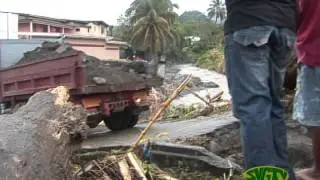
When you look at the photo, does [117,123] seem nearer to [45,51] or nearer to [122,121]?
[122,121]

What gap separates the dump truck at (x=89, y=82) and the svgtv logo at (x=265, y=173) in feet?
27.1

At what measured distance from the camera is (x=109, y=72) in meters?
11.4

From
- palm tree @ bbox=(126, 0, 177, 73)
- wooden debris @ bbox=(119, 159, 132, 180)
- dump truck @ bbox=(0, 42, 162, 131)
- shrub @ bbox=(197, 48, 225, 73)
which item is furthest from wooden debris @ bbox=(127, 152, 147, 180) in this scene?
palm tree @ bbox=(126, 0, 177, 73)

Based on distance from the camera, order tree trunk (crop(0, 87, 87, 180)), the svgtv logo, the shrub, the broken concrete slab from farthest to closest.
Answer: the shrub < the broken concrete slab < tree trunk (crop(0, 87, 87, 180)) < the svgtv logo

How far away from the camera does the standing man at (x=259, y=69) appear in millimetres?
1887

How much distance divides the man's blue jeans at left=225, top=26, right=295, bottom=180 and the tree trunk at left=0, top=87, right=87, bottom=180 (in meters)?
1.34

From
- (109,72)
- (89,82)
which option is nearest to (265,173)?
(89,82)

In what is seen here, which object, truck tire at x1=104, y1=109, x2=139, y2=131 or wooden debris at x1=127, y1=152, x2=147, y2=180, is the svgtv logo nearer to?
wooden debris at x1=127, y1=152, x2=147, y2=180

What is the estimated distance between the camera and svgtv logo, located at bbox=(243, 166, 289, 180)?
173cm

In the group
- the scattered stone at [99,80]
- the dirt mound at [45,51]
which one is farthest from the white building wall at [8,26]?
the scattered stone at [99,80]

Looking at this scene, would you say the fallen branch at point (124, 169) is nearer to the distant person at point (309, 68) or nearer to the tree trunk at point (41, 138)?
the tree trunk at point (41, 138)

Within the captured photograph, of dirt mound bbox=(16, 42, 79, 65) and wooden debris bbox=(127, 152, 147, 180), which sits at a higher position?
dirt mound bbox=(16, 42, 79, 65)

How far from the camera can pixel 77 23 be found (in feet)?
167

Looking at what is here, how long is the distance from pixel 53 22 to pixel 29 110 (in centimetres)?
4591
